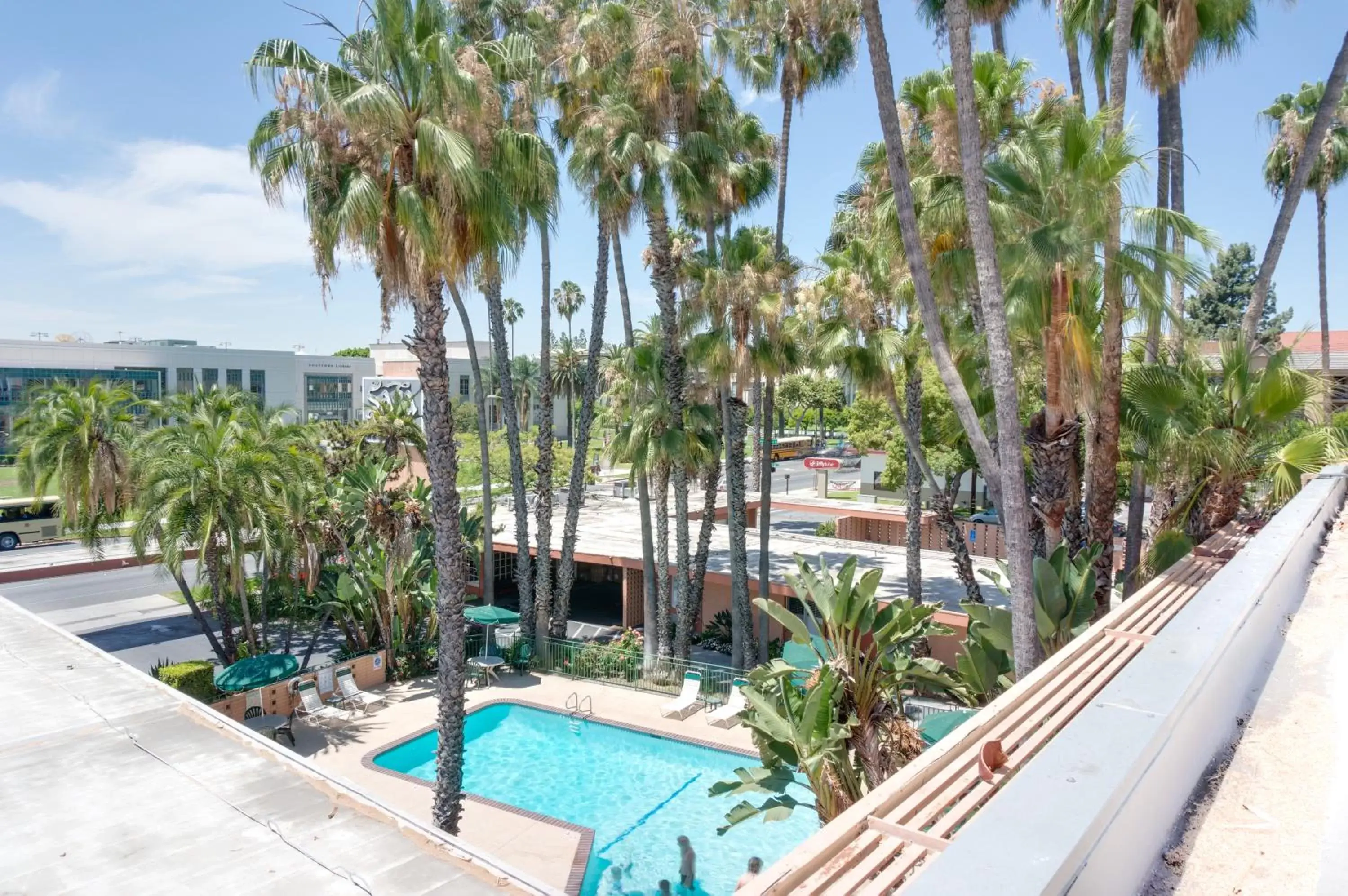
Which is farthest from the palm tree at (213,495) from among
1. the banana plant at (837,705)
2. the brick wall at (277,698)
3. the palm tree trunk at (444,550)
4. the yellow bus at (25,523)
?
the yellow bus at (25,523)

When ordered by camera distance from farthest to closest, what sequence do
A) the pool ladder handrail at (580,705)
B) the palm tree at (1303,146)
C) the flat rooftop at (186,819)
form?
the palm tree at (1303,146), the pool ladder handrail at (580,705), the flat rooftop at (186,819)

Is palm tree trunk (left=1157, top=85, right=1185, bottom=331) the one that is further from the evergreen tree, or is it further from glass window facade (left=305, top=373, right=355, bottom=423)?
glass window facade (left=305, top=373, right=355, bottom=423)

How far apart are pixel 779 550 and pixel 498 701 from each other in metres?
10.9

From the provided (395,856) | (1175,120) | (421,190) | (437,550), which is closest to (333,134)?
(421,190)

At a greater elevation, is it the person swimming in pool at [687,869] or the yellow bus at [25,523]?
the yellow bus at [25,523]

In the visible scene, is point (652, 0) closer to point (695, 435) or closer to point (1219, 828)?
point (695, 435)

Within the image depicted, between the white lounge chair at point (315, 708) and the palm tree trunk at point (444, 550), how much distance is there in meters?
7.12

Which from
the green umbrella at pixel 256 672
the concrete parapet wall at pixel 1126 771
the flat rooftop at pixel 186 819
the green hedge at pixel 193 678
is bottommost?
the green hedge at pixel 193 678

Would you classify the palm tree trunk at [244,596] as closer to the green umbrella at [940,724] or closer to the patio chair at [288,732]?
the patio chair at [288,732]

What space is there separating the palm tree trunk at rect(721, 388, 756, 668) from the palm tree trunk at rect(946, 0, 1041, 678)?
33.0 feet

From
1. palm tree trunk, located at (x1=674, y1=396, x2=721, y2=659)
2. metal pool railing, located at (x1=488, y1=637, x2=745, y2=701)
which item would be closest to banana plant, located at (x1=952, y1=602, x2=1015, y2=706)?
metal pool railing, located at (x1=488, y1=637, x2=745, y2=701)

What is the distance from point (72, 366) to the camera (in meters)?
58.1

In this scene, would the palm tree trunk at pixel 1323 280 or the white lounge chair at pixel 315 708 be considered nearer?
the white lounge chair at pixel 315 708

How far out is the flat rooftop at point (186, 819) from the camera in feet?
17.5
